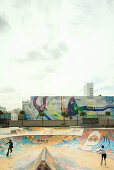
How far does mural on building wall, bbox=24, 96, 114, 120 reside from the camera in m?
52.1

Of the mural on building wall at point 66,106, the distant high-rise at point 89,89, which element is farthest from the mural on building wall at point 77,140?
the distant high-rise at point 89,89

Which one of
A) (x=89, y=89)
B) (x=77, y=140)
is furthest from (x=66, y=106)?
(x=89, y=89)

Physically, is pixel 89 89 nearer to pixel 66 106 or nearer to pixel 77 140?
pixel 66 106

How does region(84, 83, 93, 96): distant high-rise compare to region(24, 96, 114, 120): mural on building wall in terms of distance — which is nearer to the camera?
region(24, 96, 114, 120): mural on building wall

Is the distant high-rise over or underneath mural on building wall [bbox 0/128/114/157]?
over

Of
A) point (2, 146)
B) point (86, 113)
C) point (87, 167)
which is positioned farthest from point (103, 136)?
point (86, 113)

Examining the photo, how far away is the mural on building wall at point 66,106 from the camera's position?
171 ft

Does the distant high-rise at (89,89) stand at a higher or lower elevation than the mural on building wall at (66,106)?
higher

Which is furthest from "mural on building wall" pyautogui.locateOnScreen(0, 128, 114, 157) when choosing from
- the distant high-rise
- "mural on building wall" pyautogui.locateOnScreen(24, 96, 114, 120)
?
the distant high-rise

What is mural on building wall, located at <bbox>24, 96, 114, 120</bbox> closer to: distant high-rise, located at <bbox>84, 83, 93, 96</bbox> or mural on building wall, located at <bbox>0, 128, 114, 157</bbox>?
mural on building wall, located at <bbox>0, 128, 114, 157</bbox>

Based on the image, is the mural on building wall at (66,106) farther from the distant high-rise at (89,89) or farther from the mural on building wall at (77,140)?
the distant high-rise at (89,89)

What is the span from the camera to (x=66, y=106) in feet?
174

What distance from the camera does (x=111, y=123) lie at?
169 ft

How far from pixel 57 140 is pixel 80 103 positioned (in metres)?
34.3
